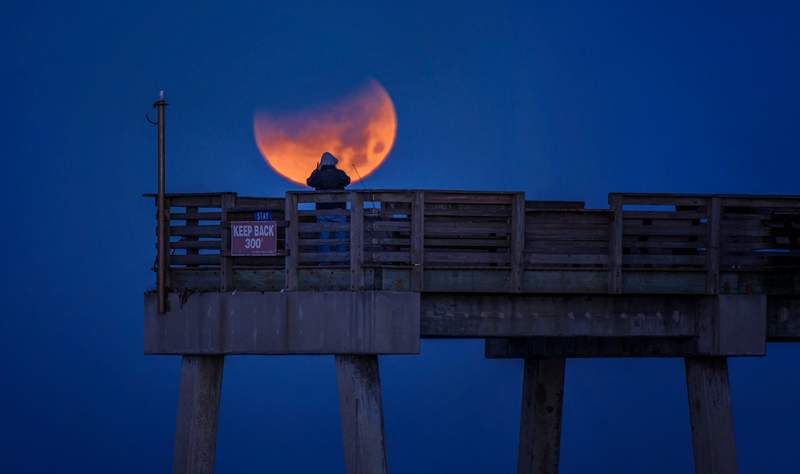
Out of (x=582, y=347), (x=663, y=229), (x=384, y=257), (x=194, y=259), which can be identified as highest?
(x=663, y=229)

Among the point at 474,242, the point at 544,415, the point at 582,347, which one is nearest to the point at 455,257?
the point at 474,242

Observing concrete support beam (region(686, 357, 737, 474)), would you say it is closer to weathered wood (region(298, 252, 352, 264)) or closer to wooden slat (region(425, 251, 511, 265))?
wooden slat (region(425, 251, 511, 265))

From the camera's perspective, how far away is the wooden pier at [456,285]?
20.9 meters

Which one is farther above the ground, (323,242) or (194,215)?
(194,215)

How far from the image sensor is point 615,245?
2178 centimetres

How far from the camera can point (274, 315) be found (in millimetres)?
21109

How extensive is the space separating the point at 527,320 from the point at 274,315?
13.1 feet

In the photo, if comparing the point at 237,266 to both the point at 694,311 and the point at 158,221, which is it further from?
the point at 694,311

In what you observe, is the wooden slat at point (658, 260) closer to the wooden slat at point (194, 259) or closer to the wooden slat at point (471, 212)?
the wooden slat at point (471, 212)

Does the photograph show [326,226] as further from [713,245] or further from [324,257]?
[713,245]

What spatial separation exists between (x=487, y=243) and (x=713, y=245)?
12.6 feet

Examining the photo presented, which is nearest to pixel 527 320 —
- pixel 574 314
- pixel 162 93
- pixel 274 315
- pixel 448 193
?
pixel 574 314

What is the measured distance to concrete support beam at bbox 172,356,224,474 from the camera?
2216 centimetres

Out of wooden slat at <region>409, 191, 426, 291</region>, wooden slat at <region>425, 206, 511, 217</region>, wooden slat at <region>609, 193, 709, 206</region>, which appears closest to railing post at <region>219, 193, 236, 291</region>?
wooden slat at <region>409, 191, 426, 291</region>
